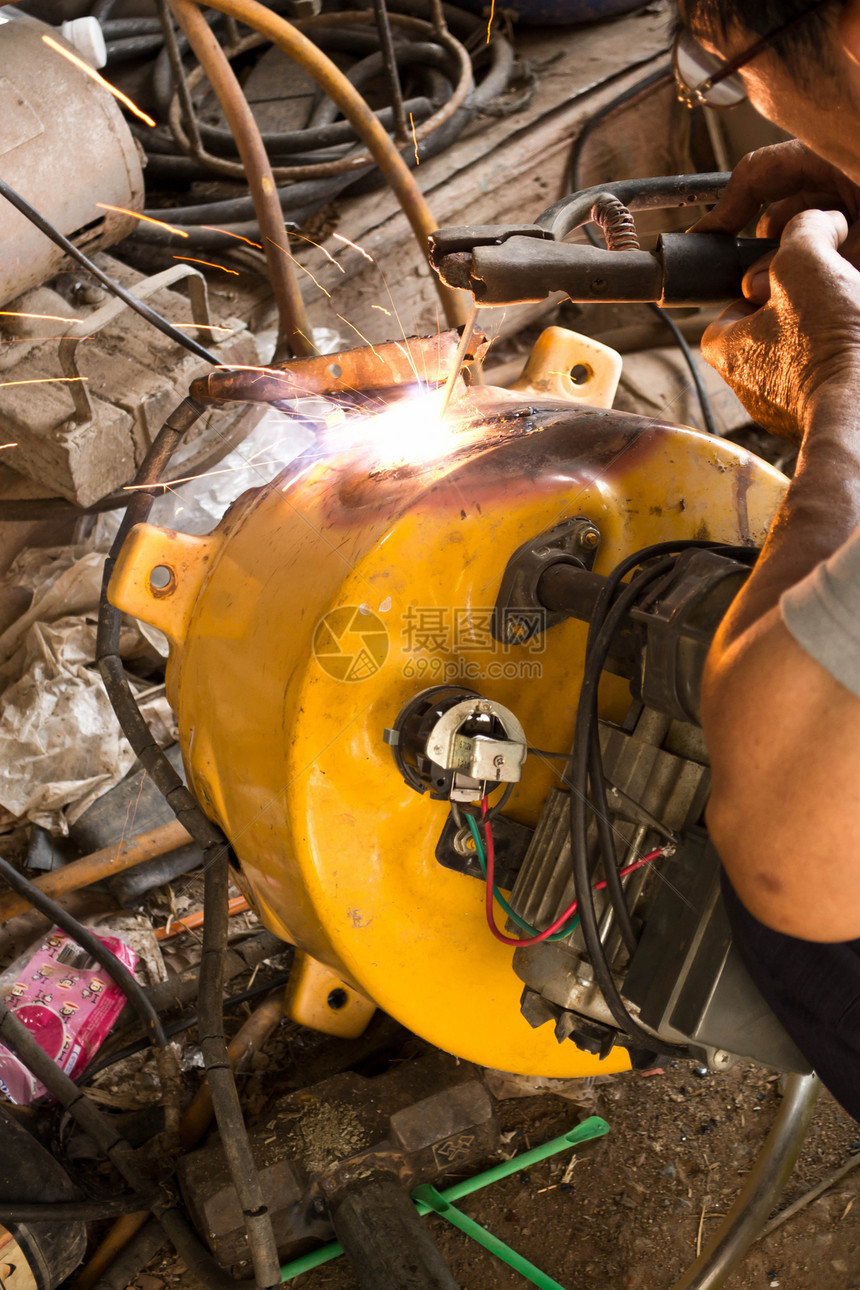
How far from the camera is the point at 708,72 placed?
960 mm

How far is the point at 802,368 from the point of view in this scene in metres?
1.04

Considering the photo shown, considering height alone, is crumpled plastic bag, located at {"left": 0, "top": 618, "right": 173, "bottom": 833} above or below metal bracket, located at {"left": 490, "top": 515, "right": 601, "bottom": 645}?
below

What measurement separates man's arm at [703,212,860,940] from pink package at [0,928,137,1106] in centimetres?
157

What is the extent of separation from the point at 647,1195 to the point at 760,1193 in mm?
301

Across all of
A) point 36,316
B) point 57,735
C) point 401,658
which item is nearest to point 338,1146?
point 401,658

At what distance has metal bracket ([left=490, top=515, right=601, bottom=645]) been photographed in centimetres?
119

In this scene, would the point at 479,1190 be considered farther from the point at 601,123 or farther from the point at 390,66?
the point at 601,123

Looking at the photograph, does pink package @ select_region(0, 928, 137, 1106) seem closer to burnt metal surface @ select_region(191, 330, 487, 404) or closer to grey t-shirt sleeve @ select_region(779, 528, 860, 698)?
burnt metal surface @ select_region(191, 330, 487, 404)

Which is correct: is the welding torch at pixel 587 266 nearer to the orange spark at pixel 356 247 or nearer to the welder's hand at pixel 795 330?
the welder's hand at pixel 795 330

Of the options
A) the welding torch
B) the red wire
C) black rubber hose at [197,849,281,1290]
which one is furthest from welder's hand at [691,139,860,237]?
black rubber hose at [197,849,281,1290]

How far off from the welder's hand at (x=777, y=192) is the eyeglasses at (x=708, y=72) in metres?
0.35

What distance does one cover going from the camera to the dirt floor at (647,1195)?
63.3 inches

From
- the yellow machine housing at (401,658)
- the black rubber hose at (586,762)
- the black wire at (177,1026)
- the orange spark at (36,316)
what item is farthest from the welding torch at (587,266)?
the orange spark at (36,316)

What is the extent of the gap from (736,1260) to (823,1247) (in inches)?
10.2
